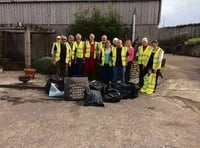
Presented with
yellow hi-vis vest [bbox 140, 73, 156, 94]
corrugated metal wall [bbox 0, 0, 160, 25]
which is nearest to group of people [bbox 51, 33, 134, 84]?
yellow hi-vis vest [bbox 140, 73, 156, 94]

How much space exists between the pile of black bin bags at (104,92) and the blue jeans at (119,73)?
74cm

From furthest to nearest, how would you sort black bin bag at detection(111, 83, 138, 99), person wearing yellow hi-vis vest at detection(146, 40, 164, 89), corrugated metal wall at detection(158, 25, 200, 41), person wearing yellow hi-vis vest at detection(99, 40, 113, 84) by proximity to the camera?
corrugated metal wall at detection(158, 25, 200, 41)
person wearing yellow hi-vis vest at detection(99, 40, 113, 84)
person wearing yellow hi-vis vest at detection(146, 40, 164, 89)
black bin bag at detection(111, 83, 138, 99)

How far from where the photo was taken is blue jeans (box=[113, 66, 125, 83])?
834 cm

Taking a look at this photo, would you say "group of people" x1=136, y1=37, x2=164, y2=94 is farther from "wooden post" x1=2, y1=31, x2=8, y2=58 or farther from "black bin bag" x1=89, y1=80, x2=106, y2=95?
"wooden post" x1=2, y1=31, x2=8, y2=58

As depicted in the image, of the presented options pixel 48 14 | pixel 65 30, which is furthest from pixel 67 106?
pixel 48 14

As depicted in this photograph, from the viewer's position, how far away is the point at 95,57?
8766 mm

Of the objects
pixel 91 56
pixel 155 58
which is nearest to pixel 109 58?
pixel 91 56

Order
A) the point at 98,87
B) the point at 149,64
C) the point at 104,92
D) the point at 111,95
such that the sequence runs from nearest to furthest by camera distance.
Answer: the point at 111,95, the point at 104,92, the point at 98,87, the point at 149,64

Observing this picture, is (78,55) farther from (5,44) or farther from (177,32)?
(177,32)

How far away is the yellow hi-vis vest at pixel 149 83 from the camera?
8219 mm

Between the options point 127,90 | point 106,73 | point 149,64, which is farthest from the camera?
point 106,73

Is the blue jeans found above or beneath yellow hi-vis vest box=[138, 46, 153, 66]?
beneath

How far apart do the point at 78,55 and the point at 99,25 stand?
369 cm

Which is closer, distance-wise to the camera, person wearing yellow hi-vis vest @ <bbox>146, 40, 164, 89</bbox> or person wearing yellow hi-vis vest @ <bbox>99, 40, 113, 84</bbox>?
person wearing yellow hi-vis vest @ <bbox>146, 40, 164, 89</bbox>
